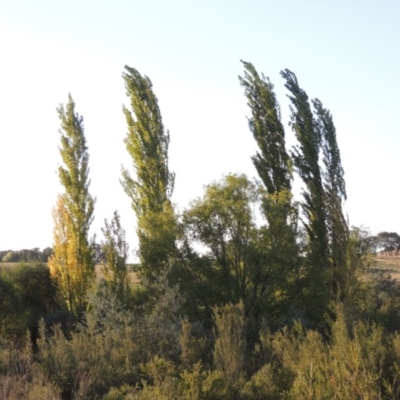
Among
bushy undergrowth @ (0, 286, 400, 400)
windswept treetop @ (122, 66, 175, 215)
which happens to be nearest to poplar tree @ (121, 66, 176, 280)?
windswept treetop @ (122, 66, 175, 215)

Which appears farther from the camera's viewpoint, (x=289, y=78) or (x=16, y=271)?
(x=16, y=271)

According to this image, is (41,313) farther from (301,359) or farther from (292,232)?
(301,359)

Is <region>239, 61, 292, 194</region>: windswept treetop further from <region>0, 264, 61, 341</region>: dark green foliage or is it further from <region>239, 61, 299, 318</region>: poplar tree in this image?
<region>0, 264, 61, 341</region>: dark green foliage

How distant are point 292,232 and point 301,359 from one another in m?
14.5

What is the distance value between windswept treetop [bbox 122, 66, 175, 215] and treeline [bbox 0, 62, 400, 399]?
6 cm

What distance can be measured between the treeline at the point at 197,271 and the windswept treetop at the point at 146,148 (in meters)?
0.06

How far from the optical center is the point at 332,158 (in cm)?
2952

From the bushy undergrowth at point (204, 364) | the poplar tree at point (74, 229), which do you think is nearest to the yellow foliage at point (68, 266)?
the poplar tree at point (74, 229)

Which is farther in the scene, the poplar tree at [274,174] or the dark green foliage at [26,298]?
the dark green foliage at [26,298]

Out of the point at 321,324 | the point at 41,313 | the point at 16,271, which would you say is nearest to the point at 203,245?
the point at 321,324

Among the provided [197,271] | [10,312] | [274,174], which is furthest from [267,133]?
[10,312]

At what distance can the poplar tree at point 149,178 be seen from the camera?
1075 inches

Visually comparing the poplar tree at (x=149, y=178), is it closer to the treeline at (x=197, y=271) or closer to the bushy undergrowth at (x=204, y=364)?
the treeline at (x=197, y=271)

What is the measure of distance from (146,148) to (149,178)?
5.20ft
